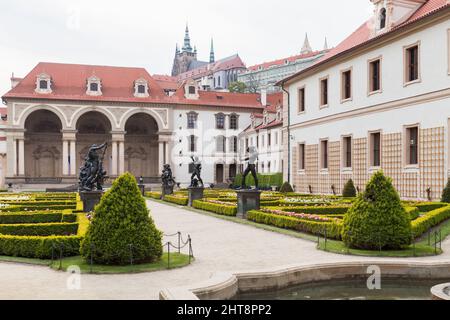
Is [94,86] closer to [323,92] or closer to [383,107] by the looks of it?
[323,92]

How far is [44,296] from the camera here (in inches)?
277

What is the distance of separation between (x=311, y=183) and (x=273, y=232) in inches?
718

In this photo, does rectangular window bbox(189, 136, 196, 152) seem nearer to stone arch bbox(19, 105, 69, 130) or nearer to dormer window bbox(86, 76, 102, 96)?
dormer window bbox(86, 76, 102, 96)

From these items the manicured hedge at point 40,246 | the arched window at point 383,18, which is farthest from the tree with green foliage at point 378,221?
the arched window at point 383,18

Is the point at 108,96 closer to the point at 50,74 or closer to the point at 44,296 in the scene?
the point at 50,74

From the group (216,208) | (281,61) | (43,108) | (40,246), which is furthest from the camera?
(281,61)

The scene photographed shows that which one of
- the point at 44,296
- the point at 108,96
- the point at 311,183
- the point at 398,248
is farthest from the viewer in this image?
the point at 108,96

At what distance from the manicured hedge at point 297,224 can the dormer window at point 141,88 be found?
42.0m

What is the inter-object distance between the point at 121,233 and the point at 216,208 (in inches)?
499

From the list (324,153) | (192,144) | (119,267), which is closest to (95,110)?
(192,144)

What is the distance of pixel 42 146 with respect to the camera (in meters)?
57.9

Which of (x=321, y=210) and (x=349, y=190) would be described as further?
(x=349, y=190)

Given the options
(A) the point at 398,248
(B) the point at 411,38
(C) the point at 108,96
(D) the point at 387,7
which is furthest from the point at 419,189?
(C) the point at 108,96

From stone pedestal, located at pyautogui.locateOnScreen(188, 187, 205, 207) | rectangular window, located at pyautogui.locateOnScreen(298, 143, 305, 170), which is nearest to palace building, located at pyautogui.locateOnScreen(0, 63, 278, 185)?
rectangular window, located at pyautogui.locateOnScreen(298, 143, 305, 170)
